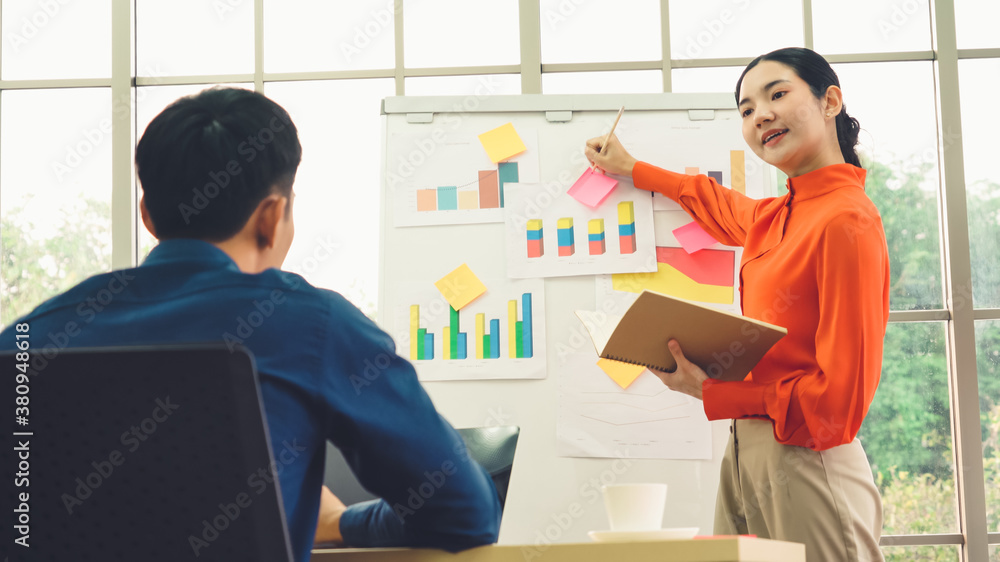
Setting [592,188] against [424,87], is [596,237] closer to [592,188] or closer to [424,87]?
[592,188]

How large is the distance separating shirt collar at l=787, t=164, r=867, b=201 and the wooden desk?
1.16m

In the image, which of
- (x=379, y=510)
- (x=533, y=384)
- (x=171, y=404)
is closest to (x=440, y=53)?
(x=533, y=384)

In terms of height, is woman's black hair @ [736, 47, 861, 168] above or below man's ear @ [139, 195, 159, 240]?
above

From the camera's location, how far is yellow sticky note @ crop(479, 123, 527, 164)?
7.51 ft

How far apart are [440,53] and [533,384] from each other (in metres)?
1.20

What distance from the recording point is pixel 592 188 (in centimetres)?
227

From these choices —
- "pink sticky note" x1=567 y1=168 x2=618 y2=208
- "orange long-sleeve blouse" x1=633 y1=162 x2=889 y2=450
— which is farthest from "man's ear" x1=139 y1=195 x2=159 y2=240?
"pink sticky note" x1=567 y1=168 x2=618 y2=208

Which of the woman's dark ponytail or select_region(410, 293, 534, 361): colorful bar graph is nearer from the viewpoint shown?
the woman's dark ponytail

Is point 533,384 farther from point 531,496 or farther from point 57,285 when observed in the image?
point 57,285

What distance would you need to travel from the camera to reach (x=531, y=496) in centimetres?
212

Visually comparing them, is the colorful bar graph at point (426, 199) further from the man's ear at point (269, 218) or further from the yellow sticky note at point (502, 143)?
the man's ear at point (269, 218)

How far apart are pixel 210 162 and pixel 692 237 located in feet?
5.30

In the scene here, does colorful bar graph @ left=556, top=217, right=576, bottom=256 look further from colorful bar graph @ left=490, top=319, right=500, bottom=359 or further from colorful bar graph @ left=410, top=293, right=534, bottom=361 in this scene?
colorful bar graph @ left=490, top=319, right=500, bottom=359

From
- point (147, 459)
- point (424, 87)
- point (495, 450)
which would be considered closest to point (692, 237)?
point (424, 87)
